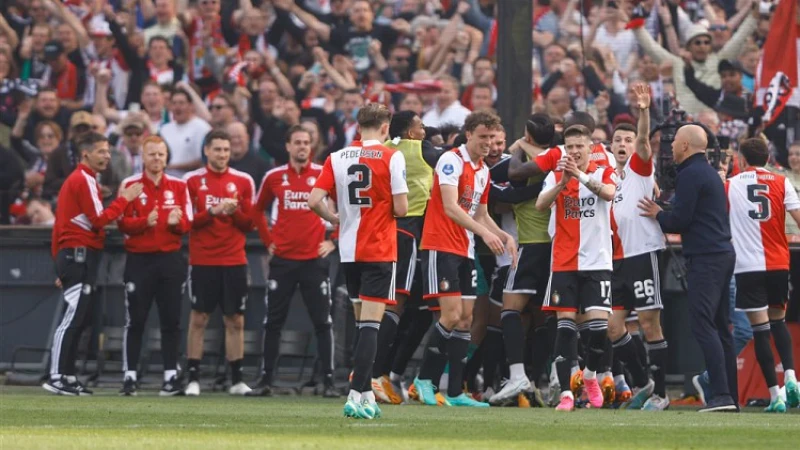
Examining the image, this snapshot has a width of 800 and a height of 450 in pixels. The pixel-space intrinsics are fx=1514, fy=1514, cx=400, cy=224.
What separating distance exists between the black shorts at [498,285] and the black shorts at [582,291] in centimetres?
116

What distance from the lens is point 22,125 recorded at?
18.5m

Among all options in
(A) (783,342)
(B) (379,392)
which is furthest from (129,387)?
(A) (783,342)

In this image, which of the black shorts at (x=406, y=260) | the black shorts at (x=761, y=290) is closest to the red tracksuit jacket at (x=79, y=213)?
the black shorts at (x=406, y=260)

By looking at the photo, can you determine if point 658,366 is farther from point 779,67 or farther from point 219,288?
point 779,67

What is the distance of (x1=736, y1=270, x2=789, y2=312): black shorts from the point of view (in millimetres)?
12000

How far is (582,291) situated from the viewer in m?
11.5

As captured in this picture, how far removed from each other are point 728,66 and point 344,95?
4628 mm

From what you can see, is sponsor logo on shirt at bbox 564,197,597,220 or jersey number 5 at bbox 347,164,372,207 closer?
jersey number 5 at bbox 347,164,372,207

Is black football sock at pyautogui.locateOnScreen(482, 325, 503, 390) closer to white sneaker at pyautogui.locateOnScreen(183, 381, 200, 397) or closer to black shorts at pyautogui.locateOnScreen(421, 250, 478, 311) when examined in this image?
black shorts at pyautogui.locateOnScreen(421, 250, 478, 311)

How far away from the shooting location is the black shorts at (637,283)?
1207 centimetres

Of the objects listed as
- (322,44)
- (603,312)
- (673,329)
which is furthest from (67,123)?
(603,312)

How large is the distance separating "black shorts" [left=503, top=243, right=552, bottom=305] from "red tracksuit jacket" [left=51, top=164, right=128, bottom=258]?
392 centimetres

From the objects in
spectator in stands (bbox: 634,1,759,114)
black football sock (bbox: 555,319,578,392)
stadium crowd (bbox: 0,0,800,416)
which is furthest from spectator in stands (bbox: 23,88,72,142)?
black football sock (bbox: 555,319,578,392)

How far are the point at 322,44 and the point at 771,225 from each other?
26.9ft
